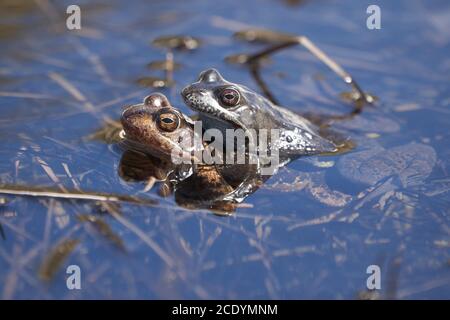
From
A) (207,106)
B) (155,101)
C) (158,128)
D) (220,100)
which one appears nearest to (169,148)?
(158,128)

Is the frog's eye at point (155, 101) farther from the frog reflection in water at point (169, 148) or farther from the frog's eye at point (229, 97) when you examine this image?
the frog's eye at point (229, 97)

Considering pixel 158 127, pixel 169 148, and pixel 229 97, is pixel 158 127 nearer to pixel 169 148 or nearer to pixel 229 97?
pixel 169 148

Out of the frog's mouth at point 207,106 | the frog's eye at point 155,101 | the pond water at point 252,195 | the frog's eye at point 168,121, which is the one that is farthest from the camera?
the frog's eye at point 155,101

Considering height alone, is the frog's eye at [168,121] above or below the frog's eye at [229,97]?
below

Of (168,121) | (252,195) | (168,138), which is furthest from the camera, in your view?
(168,138)

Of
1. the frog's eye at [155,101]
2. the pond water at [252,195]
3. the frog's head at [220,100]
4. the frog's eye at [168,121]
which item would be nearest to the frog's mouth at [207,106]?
the frog's head at [220,100]

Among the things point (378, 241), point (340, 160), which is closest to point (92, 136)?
point (340, 160)

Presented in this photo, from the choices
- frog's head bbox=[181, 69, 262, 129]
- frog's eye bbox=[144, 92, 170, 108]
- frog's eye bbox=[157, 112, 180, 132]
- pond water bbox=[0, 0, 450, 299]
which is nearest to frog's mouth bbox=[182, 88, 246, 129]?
frog's head bbox=[181, 69, 262, 129]
